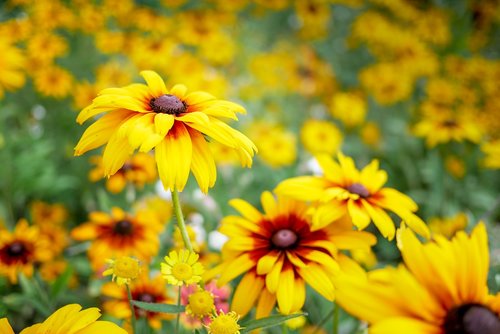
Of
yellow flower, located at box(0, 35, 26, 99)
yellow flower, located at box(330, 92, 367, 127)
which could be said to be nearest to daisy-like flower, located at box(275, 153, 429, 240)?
yellow flower, located at box(0, 35, 26, 99)

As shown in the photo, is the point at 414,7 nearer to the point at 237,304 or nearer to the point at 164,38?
the point at 164,38

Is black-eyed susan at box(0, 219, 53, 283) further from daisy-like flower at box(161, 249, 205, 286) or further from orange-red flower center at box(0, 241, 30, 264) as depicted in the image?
daisy-like flower at box(161, 249, 205, 286)

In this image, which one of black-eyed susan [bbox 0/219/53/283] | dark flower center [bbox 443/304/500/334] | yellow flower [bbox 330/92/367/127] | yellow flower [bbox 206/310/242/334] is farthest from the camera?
yellow flower [bbox 330/92/367/127]

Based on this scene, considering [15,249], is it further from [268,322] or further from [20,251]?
[268,322]

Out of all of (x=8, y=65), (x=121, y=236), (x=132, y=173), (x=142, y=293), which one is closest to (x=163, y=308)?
(x=142, y=293)

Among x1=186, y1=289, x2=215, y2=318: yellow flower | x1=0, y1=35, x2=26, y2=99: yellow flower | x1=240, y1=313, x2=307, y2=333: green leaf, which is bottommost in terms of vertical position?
x1=240, y1=313, x2=307, y2=333: green leaf

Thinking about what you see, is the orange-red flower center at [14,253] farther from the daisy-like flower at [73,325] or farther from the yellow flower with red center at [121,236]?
the daisy-like flower at [73,325]

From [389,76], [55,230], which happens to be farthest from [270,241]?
[389,76]

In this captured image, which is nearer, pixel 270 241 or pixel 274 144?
pixel 270 241
